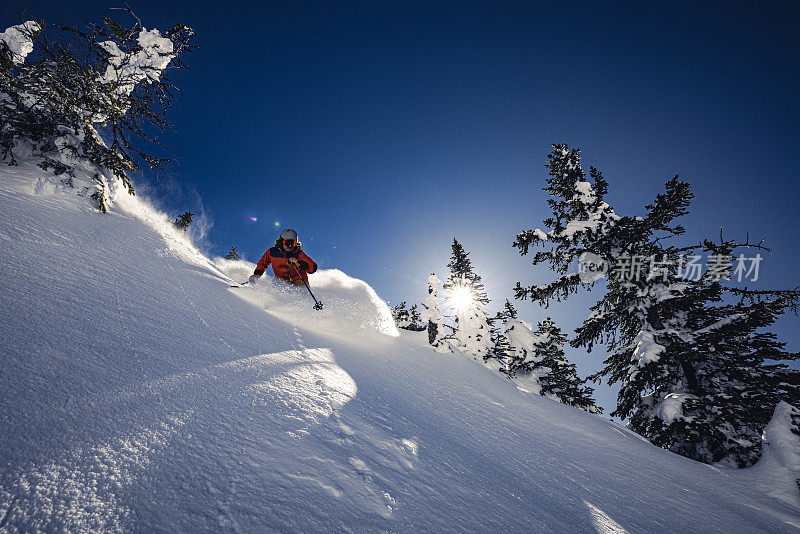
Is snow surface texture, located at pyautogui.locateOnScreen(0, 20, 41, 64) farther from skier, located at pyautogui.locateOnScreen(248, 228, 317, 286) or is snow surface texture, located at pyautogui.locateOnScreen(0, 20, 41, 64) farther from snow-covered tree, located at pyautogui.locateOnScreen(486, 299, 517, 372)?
snow-covered tree, located at pyautogui.locateOnScreen(486, 299, 517, 372)

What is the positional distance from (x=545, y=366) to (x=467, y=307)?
18.7 ft

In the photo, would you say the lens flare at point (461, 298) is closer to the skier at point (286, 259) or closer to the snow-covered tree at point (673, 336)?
the snow-covered tree at point (673, 336)

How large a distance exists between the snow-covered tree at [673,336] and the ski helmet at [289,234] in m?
8.40

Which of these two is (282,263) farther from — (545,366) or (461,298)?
(545,366)

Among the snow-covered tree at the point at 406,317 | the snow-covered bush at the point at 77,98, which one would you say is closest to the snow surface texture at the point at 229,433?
the snow-covered bush at the point at 77,98

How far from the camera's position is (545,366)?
15227mm

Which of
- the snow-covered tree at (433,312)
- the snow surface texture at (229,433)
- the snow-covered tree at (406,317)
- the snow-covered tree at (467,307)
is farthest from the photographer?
the snow-covered tree at (406,317)

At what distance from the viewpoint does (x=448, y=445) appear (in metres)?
2.45

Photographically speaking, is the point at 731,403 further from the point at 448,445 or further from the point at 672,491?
the point at 448,445

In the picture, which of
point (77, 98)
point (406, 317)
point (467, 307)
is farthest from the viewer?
point (406, 317)

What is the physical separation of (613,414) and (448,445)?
9.53 m

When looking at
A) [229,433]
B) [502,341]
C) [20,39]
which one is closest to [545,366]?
[502,341]

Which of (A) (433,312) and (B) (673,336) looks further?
(A) (433,312)

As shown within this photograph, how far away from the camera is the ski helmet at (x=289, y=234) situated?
22.9 feet
